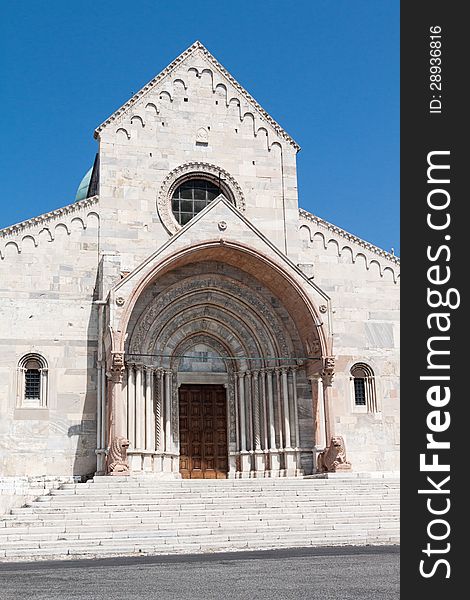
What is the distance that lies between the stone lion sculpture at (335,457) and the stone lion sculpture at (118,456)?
19.3 ft

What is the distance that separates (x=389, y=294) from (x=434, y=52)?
1789 cm

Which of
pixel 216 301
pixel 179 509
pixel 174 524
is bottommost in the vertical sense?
pixel 174 524

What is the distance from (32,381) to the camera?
24484 millimetres

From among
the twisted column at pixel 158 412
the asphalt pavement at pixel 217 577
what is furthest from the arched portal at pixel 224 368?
the asphalt pavement at pixel 217 577

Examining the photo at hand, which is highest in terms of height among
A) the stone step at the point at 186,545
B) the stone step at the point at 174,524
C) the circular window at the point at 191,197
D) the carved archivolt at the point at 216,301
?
the circular window at the point at 191,197

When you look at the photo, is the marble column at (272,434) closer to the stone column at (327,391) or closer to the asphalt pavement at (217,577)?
the stone column at (327,391)

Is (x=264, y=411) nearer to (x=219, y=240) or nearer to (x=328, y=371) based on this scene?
(x=328, y=371)

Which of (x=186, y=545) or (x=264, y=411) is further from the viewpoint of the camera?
(x=264, y=411)

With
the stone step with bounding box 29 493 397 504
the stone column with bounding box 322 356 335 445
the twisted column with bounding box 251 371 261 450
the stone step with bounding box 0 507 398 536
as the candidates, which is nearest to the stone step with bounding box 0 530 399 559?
the stone step with bounding box 0 507 398 536

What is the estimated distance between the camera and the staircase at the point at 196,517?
57.3 feet

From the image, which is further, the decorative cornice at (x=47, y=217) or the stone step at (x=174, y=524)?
the decorative cornice at (x=47, y=217)

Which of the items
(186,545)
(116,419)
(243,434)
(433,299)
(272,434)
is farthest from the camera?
(243,434)

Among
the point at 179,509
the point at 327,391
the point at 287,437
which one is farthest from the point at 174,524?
the point at 327,391

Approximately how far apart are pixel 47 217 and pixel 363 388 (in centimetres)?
1130
